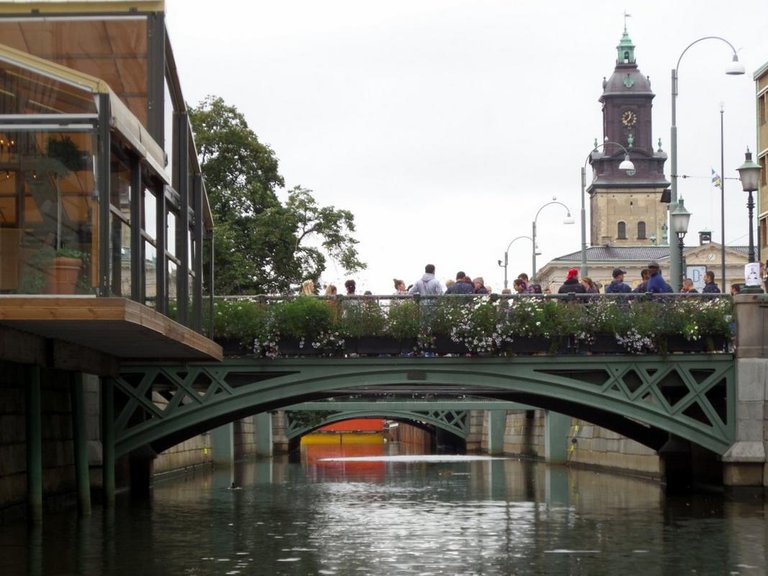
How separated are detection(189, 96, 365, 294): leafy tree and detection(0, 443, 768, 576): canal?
17399 mm

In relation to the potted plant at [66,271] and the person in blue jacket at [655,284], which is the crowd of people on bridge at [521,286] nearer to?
the person in blue jacket at [655,284]

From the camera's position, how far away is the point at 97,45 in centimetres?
2428

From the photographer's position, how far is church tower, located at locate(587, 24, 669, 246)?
165875 millimetres

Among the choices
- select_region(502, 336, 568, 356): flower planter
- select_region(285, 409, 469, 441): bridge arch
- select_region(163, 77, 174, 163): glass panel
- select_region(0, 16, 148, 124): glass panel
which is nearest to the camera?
select_region(0, 16, 148, 124): glass panel

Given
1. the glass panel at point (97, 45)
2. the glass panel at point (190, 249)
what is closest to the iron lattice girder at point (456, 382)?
the glass panel at point (190, 249)

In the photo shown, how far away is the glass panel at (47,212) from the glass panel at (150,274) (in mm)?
3339

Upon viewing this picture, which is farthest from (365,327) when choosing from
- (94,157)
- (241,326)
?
(94,157)

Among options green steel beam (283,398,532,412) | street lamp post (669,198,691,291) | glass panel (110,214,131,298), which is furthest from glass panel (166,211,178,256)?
green steel beam (283,398,532,412)

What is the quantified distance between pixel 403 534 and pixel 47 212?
27.7 ft

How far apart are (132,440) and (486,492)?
30.3 feet

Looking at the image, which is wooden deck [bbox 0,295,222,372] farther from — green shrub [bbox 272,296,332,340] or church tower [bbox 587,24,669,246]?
church tower [bbox 587,24,669,246]

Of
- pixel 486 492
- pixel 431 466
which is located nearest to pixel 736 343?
pixel 486 492

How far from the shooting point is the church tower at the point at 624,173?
165875 millimetres

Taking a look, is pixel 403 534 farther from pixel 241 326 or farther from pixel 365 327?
pixel 241 326
